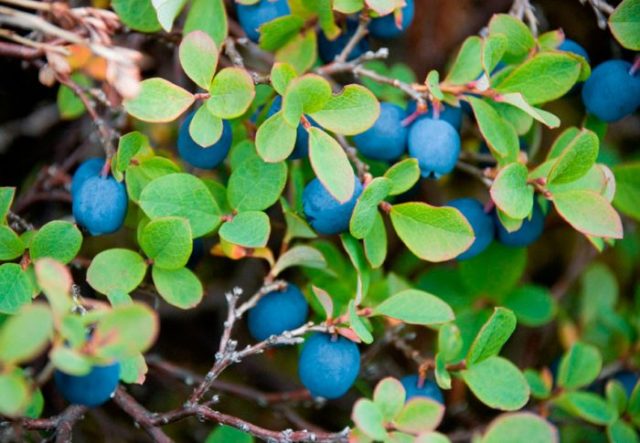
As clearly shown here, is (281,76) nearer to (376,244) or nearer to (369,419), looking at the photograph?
(376,244)

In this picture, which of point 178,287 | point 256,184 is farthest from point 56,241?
point 256,184

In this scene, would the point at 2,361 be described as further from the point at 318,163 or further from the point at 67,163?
the point at 67,163

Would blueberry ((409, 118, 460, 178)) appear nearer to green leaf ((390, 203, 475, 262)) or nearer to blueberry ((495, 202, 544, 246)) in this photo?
green leaf ((390, 203, 475, 262))

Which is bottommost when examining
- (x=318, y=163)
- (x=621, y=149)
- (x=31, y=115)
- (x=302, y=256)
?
(x=621, y=149)

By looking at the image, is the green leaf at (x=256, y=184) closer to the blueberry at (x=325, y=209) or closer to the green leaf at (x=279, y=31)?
the blueberry at (x=325, y=209)

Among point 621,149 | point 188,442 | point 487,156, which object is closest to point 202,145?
point 487,156

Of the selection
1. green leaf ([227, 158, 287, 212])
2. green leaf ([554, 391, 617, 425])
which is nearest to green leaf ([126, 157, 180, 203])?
green leaf ([227, 158, 287, 212])

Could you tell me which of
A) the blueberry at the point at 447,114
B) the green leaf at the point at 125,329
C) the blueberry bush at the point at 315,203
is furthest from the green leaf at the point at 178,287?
the blueberry at the point at 447,114
